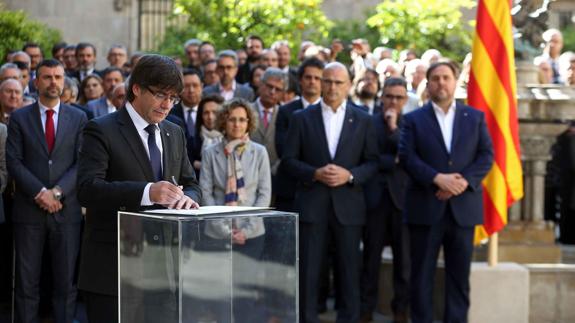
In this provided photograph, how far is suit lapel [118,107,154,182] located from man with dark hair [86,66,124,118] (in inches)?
222

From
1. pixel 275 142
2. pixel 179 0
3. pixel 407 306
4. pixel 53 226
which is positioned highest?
pixel 179 0

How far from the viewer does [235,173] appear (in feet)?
33.6

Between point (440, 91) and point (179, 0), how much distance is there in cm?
1016

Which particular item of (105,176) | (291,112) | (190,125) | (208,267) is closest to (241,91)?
(190,125)

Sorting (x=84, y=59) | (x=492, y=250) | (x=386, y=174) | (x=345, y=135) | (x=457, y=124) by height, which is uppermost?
(x=84, y=59)

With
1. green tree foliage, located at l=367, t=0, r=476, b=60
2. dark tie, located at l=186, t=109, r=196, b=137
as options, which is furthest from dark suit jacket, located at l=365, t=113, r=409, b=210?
green tree foliage, located at l=367, t=0, r=476, b=60

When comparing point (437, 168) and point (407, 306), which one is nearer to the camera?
point (437, 168)

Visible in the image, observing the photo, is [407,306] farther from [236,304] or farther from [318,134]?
[236,304]

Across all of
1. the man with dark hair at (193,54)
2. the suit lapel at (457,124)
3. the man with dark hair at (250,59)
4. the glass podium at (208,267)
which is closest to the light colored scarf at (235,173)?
the suit lapel at (457,124)

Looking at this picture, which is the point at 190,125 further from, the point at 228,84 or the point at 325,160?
the point at 325,160

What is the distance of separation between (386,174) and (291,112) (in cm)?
105

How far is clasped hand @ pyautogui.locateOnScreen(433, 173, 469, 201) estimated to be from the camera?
10.0 m

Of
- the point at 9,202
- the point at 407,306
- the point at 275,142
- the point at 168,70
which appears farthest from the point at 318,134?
the point at 168,70

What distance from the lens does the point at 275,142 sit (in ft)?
37.3
